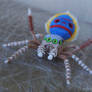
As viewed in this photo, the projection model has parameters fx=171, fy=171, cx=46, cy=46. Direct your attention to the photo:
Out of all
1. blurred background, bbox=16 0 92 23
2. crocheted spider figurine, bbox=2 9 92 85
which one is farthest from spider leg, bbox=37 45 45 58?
blurred background, bbox=16 0 92 23

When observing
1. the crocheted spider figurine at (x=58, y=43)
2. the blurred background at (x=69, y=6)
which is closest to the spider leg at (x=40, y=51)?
the crocheted spider figurine at (x=58, y=43)

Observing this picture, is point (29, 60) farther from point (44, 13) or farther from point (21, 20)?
point (44, 13)

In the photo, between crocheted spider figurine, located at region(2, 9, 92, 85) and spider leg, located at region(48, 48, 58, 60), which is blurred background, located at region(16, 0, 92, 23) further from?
spider leg, located at region(48, 48, 58, 60)

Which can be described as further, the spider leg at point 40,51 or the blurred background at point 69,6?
the blurred background at point 69,6

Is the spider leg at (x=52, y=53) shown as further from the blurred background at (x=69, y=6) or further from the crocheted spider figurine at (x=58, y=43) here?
the blurred background at (x=69, y=6)

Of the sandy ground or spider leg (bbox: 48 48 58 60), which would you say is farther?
spider leg (bbox: 48 48 58 60)

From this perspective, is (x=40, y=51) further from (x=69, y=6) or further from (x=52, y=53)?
(x=69, y=6)

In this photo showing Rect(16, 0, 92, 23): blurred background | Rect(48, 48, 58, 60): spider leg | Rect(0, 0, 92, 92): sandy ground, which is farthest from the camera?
Rect(16, 0, 92, 23): blurred background

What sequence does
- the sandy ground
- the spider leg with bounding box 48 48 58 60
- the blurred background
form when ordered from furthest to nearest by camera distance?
the blurred background, the spider leg with bounding box 48 48 58 60, the sandy ground
